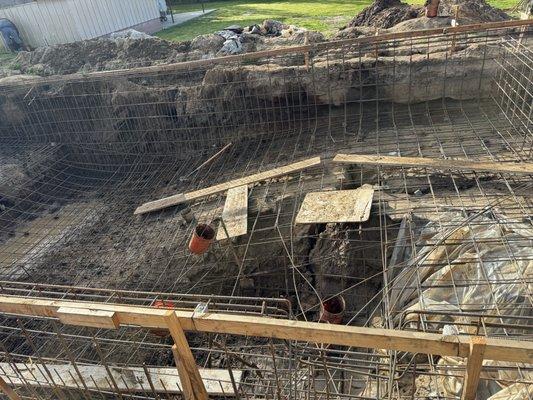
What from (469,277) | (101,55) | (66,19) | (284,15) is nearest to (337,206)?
(469,277)

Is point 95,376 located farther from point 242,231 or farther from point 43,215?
point 43,215

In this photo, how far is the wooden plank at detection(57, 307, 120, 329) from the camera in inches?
112

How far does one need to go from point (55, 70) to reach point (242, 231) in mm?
10259

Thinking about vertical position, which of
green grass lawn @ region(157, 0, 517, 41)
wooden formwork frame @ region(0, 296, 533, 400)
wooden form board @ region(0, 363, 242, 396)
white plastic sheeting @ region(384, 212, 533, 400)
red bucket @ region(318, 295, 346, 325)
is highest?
wooden formwork frame @ region(0, 296, 533, 400)

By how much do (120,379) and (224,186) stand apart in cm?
357

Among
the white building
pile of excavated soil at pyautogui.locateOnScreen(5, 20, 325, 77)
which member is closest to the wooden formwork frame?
pile of excavated soil at pyautogui.locateOnScreen(5, 20, 325, 77)

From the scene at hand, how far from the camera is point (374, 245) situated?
18.8 feet

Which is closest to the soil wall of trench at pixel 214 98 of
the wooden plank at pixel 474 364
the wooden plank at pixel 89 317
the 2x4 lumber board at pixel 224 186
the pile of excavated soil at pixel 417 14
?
the 2x4 lumber board at pixel 224 186

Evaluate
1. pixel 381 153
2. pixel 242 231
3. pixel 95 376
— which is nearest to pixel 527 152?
pixel 381 153

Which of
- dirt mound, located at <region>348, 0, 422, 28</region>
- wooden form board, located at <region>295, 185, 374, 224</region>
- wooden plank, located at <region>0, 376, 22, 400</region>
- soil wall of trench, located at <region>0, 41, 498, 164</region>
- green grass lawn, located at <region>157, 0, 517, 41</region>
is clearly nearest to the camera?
wooden plank, located at <region>0, 376, 22, 400</region>

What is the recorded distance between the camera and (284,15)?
1889 centimetres

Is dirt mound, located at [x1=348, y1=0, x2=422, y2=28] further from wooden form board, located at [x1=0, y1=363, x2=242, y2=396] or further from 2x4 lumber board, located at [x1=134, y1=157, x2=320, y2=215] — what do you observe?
wooden form board, located at [x1=0, y1=363, x2=242, y2=396]

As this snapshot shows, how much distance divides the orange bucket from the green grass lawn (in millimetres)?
9995

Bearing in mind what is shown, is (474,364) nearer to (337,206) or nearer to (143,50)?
(337,206)
